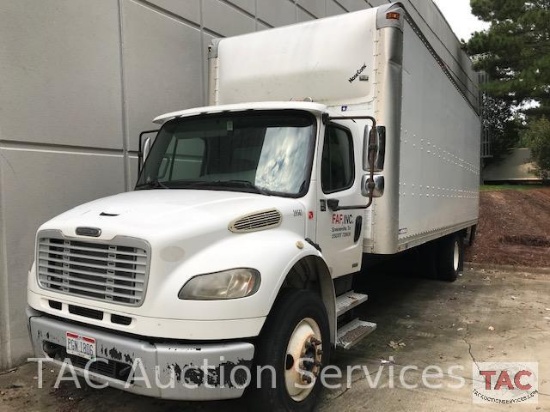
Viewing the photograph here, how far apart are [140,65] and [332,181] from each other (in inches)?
140

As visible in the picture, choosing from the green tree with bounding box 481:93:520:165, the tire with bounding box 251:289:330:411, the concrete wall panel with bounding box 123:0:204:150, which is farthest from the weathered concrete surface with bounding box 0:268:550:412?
the green tree with bounding box 481:93:520:165

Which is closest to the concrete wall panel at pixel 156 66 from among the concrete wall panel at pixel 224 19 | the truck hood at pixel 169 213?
the concrete wall panel at pixel 224 19

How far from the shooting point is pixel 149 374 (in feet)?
9.94

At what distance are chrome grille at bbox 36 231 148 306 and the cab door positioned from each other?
167 cm

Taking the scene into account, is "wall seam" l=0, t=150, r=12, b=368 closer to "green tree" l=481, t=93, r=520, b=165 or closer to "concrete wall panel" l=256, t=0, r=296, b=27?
"concrete wall panel" l=256, t=0, r=296, b=27

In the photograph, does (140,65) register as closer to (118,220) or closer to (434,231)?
(118,220)

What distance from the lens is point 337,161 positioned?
180 inches

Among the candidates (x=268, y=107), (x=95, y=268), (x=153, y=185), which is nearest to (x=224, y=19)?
(x=268, y=107)

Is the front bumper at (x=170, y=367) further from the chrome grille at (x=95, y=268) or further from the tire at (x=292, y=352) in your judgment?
the chrome grille at (x=95, y=268)

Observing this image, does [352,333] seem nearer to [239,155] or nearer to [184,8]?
[239,155]

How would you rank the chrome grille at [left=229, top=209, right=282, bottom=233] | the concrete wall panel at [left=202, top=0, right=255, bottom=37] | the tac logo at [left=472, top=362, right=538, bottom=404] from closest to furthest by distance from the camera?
the chrome grille at [left=229, top=209, right=282, bottom=233] < the tac logo at [left=472, top=362, right=538, bottom=404] < the concrete wall panel at [left=202, top=0, right=255, bottom=37]

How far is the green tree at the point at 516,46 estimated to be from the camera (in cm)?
2284

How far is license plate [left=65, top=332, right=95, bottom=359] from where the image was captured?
326 cm

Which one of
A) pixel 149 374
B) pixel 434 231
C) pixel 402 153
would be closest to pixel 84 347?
pixel 149 374
